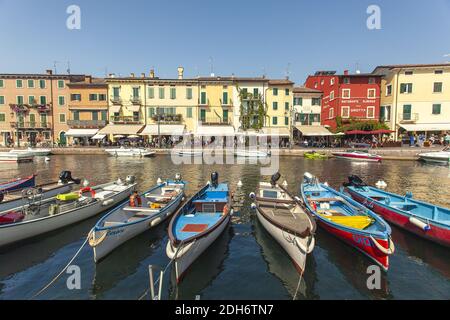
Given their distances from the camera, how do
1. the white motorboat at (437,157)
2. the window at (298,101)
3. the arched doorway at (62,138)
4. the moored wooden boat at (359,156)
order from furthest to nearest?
the window at (298,101) < the arched doorway at (62,138) < the moored wooden boat at (359,156) < the white motorboat at (437,157)

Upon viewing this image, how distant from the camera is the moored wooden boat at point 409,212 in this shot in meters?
12.3

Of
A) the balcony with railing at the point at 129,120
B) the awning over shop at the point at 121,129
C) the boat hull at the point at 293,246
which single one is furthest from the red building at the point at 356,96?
the boat hull at the point at 293,246

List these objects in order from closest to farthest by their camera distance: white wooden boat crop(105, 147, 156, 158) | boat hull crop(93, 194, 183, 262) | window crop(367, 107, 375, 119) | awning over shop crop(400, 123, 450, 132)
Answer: boat hull crop(93, 194, 183, 262), white wooden boat crop(105, 147, 156, 158), awning over shop crop(400, 123, 450, 132), window crop(367, 107, 375, 119)

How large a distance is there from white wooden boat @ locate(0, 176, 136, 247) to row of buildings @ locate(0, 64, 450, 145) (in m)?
34.1

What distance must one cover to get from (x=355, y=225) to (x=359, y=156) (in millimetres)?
33171

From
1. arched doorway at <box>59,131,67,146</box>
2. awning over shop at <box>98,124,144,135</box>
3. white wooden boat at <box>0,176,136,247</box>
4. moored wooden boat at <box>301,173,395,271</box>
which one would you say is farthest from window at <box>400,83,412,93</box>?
arched doorway at <box>59,131,67,146</box>

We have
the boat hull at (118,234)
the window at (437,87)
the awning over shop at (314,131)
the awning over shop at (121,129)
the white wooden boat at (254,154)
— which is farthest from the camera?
the awning over shop at (314,131)

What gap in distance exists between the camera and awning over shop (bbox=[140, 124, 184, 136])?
170ft

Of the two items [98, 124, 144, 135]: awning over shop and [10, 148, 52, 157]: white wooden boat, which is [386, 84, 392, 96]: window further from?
[10, 148, 52, 157]: white wooden boat

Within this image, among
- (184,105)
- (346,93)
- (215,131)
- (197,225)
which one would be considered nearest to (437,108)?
(346,93)

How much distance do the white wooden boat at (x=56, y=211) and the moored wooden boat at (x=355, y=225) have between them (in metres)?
11.4

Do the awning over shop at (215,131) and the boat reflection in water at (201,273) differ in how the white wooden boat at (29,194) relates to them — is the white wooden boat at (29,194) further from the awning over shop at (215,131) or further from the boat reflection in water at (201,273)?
the awning over shop at (215,131)

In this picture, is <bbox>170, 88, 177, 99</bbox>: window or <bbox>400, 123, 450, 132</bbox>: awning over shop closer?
<bbox>400, 123, 450, 132</bbox>: awning over shop
